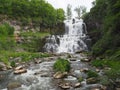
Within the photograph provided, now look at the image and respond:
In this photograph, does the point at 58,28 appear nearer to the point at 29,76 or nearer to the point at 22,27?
the point at 22,27

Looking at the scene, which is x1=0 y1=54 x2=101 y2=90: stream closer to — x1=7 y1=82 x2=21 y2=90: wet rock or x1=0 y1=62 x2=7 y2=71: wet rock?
x1=7 y1=82 x2=21 y2=90: wet rock

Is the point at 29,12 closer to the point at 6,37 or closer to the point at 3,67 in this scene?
the point at 6,37

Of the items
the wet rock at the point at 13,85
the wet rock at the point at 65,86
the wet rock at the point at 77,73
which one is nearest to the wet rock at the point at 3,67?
the wet rock at the point at 13,85

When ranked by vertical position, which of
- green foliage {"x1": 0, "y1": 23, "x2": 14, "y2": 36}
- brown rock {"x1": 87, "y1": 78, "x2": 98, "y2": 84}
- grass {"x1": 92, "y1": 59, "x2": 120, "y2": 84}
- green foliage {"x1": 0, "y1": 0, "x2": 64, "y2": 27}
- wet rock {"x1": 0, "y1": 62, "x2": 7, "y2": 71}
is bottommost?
brown rock {"x1": 87, "y1": 78, "x2": 98, "y2": 84}

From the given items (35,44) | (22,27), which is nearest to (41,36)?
(35,44)

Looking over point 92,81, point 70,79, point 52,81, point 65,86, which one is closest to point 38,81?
point 52,81

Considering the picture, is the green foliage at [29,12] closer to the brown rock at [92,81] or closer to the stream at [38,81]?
the stream at [38,81]

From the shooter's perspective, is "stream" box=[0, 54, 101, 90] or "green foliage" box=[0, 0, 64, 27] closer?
"stream" box=[0, 54, 101, 90]

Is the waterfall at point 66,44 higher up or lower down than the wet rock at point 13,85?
higher up

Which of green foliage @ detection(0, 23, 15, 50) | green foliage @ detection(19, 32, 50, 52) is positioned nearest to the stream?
green foliage @ detection(0, 23, 15, 50)

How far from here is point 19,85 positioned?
19.2m

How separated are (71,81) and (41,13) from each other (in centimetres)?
4679

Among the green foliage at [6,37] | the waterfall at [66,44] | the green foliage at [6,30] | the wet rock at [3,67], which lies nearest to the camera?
the wet rock at [3,67]

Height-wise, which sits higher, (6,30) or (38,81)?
(6,30)
